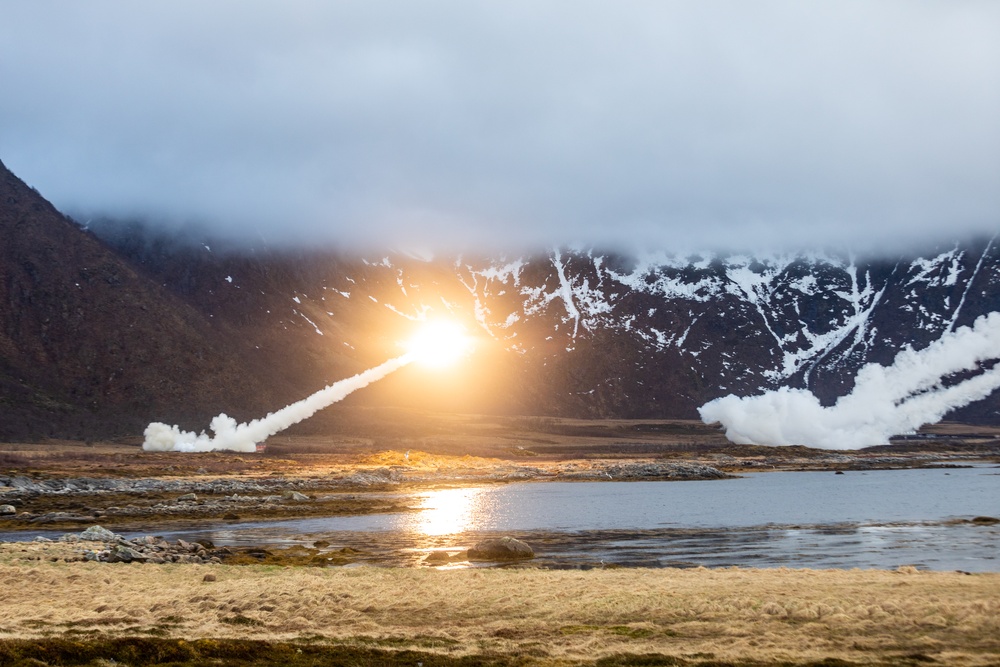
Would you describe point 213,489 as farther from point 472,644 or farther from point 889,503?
point 472,644

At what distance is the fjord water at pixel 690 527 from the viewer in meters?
45.5

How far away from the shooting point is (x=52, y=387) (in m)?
198

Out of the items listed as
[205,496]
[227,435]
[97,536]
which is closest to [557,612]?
[97,536]

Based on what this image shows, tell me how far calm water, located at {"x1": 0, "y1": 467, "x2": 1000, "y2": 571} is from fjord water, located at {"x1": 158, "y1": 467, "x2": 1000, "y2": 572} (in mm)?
95

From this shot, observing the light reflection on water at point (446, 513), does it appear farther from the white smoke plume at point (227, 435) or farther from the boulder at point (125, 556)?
the white smoke plume at point (227, 435)

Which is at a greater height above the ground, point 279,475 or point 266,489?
point 279,475

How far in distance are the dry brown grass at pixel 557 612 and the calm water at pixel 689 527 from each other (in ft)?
38.9

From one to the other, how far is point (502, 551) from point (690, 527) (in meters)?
20.3

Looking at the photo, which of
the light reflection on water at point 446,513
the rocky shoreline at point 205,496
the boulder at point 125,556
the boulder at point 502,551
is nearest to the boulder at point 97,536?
the boulder at point 125,556

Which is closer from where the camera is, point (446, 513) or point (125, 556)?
→ point (125, 556)

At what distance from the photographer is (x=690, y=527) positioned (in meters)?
61.9

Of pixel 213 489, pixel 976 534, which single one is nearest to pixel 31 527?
pixel 213 489

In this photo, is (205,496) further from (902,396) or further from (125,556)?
(902,396)

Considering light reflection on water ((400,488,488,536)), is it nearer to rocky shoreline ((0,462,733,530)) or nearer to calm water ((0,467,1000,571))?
calm water ((0,467,1000,571))
